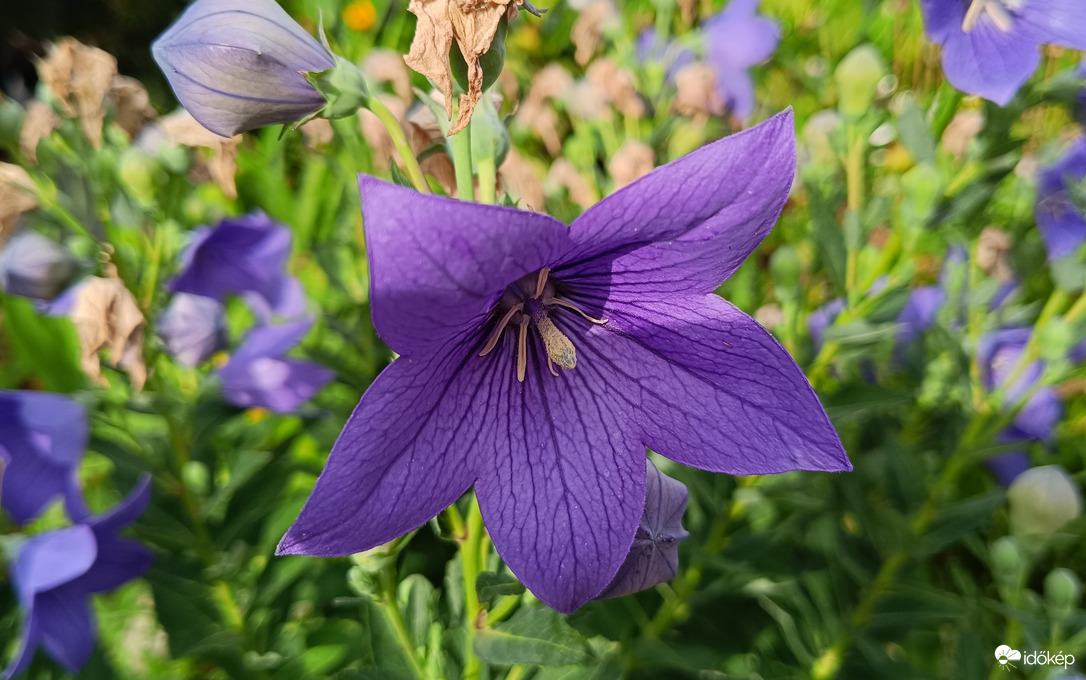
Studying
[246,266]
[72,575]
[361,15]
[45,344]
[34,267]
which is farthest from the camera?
[361,15]

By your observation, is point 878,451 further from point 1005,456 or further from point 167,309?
point 167,309

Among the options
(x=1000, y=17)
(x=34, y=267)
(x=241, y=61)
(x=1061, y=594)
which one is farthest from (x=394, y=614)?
(x=1000, y=17)

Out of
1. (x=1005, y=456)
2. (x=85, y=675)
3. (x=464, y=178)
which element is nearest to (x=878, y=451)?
(x=1005, y=456)

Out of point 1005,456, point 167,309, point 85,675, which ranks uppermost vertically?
point 167,309

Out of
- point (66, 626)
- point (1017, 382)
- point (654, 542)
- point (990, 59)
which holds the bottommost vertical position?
point (66, 626)

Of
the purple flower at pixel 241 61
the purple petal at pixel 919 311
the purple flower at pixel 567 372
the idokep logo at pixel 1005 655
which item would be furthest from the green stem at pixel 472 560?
the purple petal at pixel 919 311

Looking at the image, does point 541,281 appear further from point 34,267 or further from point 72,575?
point 34,267

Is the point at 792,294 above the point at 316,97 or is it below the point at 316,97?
below

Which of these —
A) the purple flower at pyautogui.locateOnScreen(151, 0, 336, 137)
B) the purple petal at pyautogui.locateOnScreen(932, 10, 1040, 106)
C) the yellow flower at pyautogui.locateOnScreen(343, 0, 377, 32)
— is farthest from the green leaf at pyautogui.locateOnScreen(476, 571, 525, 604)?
the yellow flower at pyautogui.locateOnScreen(343, 0, 377, 32)
